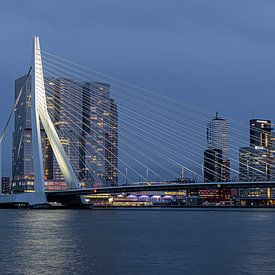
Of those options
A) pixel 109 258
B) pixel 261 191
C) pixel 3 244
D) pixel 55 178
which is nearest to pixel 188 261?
pixel 109 258

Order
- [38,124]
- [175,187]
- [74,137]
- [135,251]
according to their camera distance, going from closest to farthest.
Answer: [135,251], [38,124], [175,187], [74,137]

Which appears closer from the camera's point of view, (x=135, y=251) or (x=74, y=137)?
(x=135, y=251)

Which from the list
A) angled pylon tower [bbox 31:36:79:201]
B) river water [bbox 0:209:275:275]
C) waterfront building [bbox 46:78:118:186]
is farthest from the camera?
waterfront building [bbox 46:78:118:186]

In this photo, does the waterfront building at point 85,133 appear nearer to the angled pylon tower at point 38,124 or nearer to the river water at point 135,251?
the angled pylon tower at point 38,124

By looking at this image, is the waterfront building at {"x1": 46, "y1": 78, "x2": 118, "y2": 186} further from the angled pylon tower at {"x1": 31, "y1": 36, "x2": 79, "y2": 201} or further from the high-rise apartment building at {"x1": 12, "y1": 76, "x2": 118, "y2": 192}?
the angled pylon tower at {"x1": 31, "y1": 36, "x2": 79, "y2": 201}

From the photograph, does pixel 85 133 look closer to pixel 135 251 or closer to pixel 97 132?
pixel 97 132

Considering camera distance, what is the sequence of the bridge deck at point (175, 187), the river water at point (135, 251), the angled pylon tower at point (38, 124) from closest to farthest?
the river water at point (135, 251)
the angled pylon tower at point (38, 124)
the bridge deck at point (175, 187)

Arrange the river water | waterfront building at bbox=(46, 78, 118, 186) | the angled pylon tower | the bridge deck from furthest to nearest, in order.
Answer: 1. waterfront building at bbox=(46, 78, 118, 186)
2. the bridge deck
3. the angled pylon tower
4. the river water

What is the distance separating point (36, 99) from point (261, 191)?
101783 mm

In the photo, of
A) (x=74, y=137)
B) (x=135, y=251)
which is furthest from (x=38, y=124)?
(x=74, y=137)

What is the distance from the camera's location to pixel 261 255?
24.3 m


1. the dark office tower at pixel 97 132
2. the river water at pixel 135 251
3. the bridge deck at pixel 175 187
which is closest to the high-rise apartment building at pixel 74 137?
Answer: the dark office tower at pixel 97 132

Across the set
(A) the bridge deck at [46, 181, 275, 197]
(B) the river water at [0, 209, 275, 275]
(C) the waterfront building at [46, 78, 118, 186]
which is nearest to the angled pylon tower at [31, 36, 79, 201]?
(A) the bridge deck at [46, 181, 275, 197]

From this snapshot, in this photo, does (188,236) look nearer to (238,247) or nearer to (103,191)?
(238,247)
